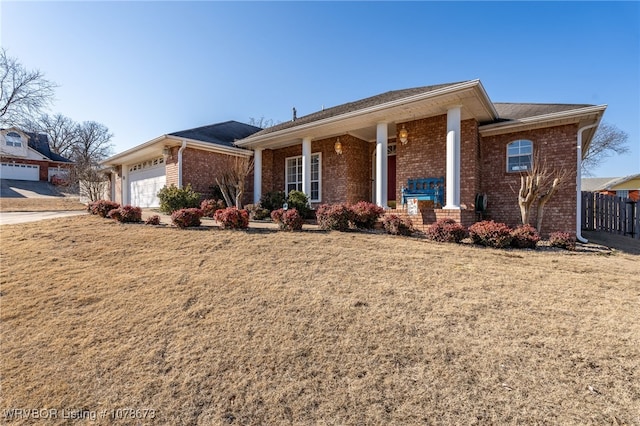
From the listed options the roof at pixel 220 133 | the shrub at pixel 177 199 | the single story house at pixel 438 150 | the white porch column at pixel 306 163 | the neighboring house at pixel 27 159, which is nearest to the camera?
the single story house at pixel 438 150

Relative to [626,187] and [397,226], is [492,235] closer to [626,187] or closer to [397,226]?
[397,226]

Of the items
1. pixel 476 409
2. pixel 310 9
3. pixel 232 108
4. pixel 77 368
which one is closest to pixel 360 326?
pixel 476 409

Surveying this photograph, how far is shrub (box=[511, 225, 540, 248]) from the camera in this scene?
6.12m

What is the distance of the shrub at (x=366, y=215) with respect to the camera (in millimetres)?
7523

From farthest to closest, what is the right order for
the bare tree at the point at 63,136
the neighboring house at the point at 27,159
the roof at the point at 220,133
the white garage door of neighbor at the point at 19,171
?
1. the bare tree at the point at 63,136
2. the white garage door of neighbor at the point at 19,171
3. the neighboring house at the point at 27,159
4. the roof at the point at 220,133

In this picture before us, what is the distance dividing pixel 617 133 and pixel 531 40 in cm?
2735

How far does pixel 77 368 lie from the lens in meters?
2.75

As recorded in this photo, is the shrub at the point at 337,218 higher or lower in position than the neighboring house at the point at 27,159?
lower

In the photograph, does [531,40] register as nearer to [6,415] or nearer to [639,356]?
[639,356]

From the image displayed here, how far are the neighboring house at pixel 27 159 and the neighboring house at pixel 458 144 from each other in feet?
113

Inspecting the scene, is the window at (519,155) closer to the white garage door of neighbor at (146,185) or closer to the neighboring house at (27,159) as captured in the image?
the white garage door of neighbor at (146,185)

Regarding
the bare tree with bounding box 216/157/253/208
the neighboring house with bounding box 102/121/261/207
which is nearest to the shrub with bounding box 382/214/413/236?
the bare tree with bounding box 216/157/253/208

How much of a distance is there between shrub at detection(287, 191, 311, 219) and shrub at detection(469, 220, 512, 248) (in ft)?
17.5

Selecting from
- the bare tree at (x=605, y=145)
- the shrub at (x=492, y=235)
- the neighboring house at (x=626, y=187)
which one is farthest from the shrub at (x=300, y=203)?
the bare tree at (x=605, y=145)
